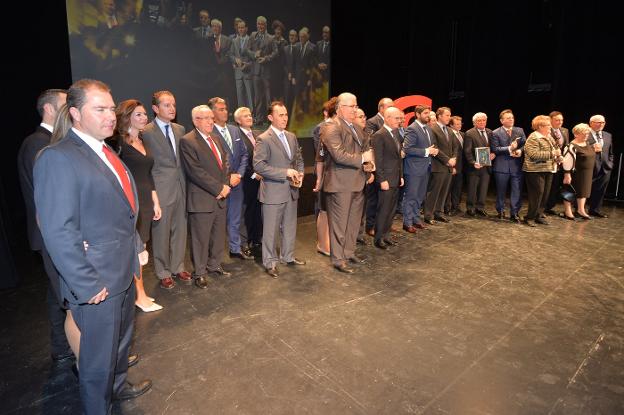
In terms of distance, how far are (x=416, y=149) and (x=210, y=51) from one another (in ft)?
16.1

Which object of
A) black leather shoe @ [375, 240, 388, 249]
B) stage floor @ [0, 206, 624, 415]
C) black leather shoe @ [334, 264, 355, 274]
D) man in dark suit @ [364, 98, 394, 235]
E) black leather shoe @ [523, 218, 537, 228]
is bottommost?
stage floor @ [0, 206, 624, 415]

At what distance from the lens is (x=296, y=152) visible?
12.6ft

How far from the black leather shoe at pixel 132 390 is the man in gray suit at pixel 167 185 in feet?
4.55

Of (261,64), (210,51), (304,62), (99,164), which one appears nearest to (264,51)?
(261,64)

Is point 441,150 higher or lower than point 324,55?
lower

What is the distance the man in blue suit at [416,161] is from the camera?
505 centimetres

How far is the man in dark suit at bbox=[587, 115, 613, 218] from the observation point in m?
5.92

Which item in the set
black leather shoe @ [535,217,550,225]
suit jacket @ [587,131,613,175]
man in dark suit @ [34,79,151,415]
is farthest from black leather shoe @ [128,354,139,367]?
suit jacket @ [587,131,613,175]

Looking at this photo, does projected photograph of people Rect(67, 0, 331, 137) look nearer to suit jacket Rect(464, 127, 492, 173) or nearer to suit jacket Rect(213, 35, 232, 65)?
suit jacket Rect(213, 35, 232, 65)

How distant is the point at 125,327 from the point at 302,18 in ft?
28.7

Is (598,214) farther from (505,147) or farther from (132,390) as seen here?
(132,390)

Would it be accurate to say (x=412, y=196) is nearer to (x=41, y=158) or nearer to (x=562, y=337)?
(x=562, y=337)

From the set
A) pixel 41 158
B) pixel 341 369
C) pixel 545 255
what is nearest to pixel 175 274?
pixel 341 369

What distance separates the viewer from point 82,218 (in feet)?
5.17
